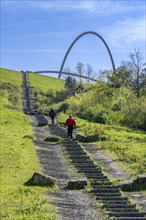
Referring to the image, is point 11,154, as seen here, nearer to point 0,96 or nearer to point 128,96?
point 128,96

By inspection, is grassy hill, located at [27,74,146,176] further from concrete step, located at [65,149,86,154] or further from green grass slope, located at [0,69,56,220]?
green grass slope, located at [0,69,56,220]

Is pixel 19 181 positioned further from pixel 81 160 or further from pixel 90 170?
pixel 81 160

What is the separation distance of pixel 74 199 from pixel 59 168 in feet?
21.6

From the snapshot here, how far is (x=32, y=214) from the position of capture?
12.9m

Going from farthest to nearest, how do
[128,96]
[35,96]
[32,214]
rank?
[35,96] < [128,96] < [32,214]

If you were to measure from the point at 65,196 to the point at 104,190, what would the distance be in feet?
5.71

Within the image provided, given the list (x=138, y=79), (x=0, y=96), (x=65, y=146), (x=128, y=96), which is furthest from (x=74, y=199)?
(x=0, y=96)

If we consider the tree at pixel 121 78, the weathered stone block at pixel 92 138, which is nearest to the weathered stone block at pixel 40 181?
the weathered stone block at pixel 92 138

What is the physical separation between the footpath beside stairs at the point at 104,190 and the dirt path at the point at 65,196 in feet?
1.29

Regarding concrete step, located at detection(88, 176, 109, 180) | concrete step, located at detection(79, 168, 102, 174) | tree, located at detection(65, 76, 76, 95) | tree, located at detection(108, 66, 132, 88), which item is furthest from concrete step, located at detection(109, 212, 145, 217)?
tree, located at detection(65, 76, 76, 95)

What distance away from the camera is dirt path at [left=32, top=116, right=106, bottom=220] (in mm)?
13844

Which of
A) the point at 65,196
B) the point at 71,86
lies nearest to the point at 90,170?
the point at 65,196

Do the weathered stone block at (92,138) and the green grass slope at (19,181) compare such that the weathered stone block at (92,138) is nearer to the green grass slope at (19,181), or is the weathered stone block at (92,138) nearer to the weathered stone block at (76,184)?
the green grass slope at (19,181)

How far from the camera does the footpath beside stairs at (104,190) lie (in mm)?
13930
